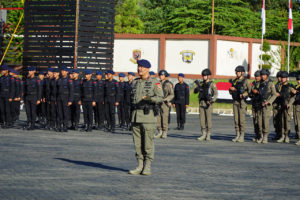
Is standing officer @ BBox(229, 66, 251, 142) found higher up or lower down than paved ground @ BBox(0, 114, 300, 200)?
higher up

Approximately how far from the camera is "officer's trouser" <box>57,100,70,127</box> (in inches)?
769

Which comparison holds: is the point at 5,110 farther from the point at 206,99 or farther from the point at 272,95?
the point at 272,95

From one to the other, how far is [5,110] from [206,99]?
23.7 ft

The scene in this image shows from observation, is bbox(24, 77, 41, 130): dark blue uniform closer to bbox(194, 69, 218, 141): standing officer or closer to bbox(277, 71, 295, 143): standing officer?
bbox(194, 69, 218, 141): standing officer

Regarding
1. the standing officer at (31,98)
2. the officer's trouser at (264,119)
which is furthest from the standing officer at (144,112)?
the standing officer at (31,98)

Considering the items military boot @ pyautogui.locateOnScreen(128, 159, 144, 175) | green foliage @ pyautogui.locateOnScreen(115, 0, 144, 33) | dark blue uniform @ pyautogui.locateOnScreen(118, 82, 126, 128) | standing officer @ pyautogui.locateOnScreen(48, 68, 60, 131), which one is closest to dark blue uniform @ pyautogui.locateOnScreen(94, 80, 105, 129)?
dark blue uniform @ pyautogui.locateOnScreen(118, 82, 126, 128)

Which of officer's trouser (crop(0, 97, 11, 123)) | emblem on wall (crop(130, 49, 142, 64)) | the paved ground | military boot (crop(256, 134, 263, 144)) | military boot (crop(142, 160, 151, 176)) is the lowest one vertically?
military boot (crop(256, 134, 263, 144))

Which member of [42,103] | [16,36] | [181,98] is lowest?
[42,103]

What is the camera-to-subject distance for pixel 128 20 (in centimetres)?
7038

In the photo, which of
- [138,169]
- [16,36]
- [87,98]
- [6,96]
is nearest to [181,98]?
[87,98]

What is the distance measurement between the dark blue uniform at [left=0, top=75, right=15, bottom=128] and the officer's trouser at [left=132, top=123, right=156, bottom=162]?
10652mm

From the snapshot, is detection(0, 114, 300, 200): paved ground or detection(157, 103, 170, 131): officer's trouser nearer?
detection(0, 114, 300, 200): paved ground

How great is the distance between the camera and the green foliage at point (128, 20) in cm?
6962

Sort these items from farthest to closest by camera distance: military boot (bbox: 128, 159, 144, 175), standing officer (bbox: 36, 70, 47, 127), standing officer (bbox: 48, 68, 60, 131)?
standing officer (bbox: 36, 70, 47, 127), standing officer (bbox: 48, 68, 60, 131), military boot (bbox: 128, 159, 144, 175)
